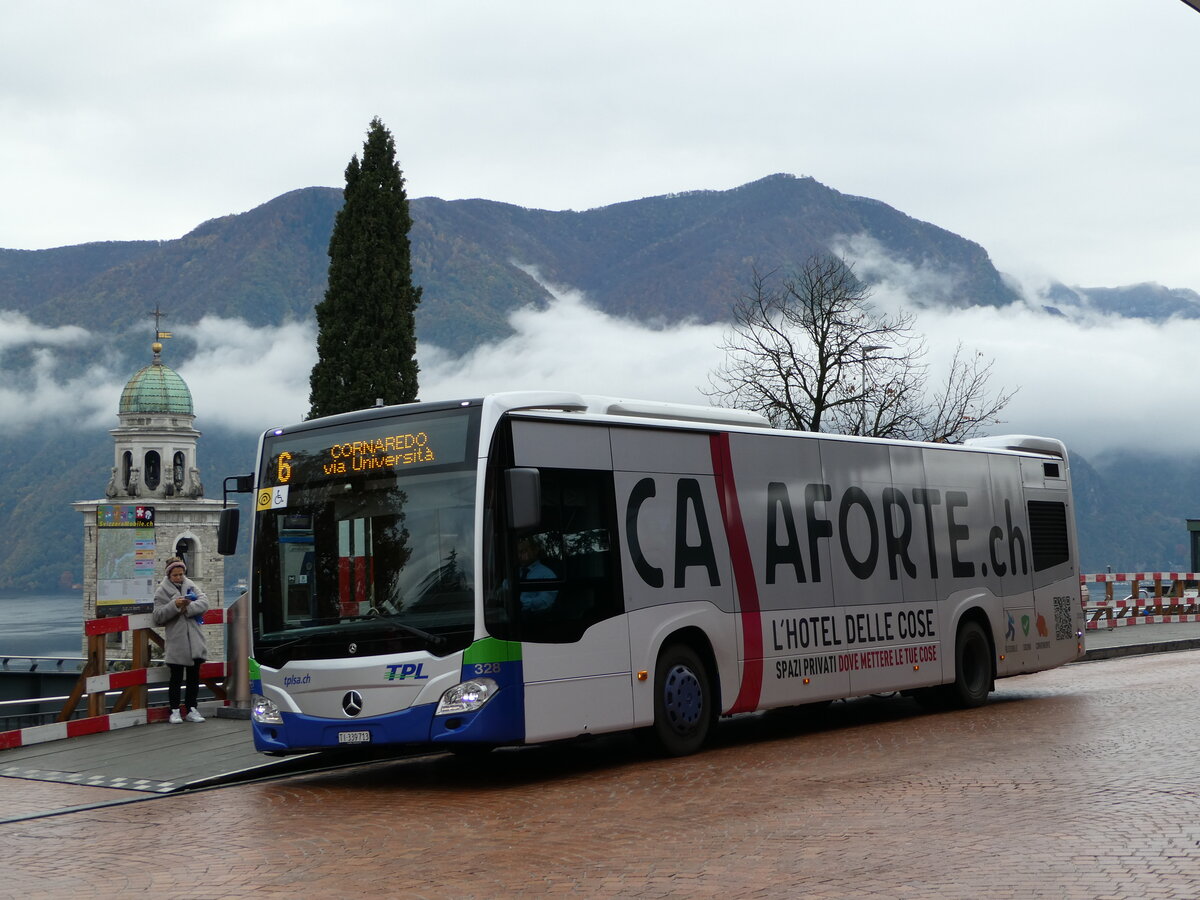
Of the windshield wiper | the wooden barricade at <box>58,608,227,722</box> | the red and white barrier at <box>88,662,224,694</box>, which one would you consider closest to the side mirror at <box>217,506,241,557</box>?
the windshield wiper

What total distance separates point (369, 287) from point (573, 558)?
26620mm

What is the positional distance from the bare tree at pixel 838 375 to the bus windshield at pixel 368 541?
83.4 ft

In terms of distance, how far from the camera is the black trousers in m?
16.5

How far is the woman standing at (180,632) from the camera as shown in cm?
1617

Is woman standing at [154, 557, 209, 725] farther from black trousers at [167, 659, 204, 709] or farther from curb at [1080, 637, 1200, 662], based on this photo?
curb at [1080, 637, 1200, 662]

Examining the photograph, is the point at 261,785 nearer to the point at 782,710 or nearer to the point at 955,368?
the point at 782,710

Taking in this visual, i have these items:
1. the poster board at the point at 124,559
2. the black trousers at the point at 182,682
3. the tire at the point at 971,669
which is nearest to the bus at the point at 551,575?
the tire at the point at 971,669

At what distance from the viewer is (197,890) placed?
851 centimetres

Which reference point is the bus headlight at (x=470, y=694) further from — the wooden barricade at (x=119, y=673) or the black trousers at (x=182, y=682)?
the black trousers at (x=182, y=682)

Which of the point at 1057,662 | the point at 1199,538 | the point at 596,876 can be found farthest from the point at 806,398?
the point at 596,876

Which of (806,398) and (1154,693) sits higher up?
(806,398)

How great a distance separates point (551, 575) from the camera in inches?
498

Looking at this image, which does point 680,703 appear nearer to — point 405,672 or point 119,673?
point 405,672

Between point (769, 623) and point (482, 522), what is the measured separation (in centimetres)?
375
